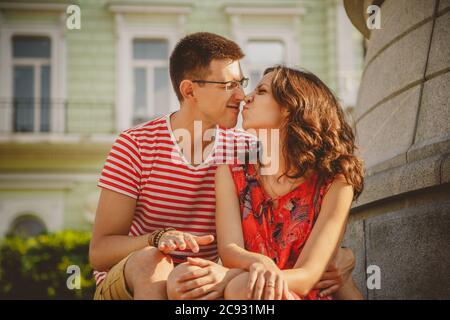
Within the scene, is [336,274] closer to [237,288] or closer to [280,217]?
[280,217]

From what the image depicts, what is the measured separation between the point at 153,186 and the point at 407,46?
6.13 feet

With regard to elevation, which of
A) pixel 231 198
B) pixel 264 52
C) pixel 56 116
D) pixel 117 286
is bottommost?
pixel 117 286

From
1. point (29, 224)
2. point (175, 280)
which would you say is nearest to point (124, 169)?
point (175, 280)

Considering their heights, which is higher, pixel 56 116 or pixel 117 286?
pixel 56 116

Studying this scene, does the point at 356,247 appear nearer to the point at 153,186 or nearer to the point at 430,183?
the point at 430,183

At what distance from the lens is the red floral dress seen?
2.90 metres

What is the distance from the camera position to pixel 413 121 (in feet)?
12.6

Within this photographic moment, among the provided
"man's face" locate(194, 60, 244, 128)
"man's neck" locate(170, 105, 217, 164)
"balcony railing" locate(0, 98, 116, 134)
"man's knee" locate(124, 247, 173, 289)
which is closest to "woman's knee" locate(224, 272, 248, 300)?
"man's knee" locate(124, 247, 173, 289)

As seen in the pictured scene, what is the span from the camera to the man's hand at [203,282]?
244cm

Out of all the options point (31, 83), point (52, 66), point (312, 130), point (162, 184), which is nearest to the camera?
point (312, 130)

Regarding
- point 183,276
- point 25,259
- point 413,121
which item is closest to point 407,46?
point 413,121

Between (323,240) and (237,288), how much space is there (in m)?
0.51

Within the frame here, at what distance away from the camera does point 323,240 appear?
9.11ft

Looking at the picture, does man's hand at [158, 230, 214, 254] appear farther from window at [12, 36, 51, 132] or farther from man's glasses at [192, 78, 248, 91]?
window at [12, 36, 51, 132]
